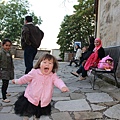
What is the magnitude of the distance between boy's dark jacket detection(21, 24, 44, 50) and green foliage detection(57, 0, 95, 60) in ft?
53.3

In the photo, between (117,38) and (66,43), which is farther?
(66,43)

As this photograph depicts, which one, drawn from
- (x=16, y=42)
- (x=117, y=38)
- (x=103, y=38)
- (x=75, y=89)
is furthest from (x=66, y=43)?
(x=75, y=89)

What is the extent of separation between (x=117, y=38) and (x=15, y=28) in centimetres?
1507

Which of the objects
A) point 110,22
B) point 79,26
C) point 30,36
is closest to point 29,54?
point 30,36

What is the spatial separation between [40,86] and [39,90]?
43mm

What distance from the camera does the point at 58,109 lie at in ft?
9.77

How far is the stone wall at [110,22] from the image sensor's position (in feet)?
19.5

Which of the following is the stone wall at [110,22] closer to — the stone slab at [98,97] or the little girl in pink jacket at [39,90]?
the stone slab at [98,97]

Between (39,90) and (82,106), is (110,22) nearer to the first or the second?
(82,106)

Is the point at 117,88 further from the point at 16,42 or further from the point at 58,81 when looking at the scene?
the point at 16,42

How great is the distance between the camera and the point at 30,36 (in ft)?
14.8

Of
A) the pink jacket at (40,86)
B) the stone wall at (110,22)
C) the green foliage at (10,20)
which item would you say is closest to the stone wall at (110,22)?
the stone wall at (110,22)

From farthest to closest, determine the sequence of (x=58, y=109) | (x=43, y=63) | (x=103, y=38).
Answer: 1. (x=103, y=38)
2. (x=58, y=109)
3. (x=43, y=63)

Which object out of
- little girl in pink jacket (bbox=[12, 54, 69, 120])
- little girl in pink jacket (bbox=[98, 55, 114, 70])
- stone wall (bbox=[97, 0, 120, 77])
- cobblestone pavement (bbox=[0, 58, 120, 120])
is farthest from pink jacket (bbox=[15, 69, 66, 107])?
stone wall (bbox=[97, 0, 120, 77])
